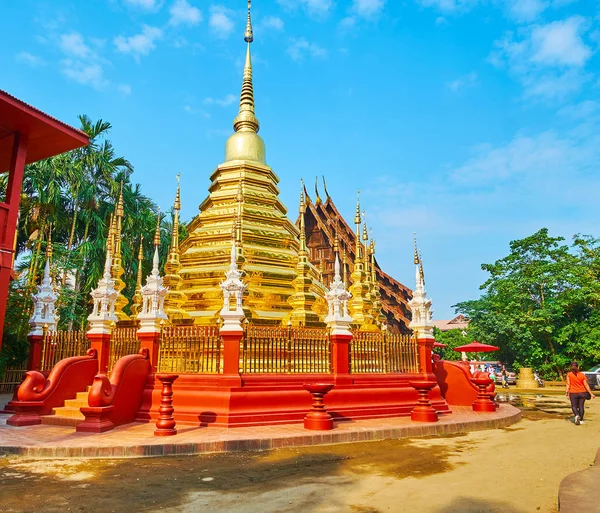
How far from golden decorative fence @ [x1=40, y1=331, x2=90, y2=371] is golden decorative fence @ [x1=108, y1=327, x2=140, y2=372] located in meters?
1.13

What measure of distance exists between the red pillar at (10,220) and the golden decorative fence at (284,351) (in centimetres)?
484

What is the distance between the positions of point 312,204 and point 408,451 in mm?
25683

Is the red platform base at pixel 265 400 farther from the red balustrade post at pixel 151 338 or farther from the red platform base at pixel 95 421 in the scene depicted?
the red platform base at pixel 95 421

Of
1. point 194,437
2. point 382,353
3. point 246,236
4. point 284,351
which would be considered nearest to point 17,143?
point 194,437

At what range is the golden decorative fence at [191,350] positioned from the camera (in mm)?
11039

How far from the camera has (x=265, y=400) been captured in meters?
10.7

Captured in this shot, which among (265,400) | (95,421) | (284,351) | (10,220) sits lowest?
(95,421)

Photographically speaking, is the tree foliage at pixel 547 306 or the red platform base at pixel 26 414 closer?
the red platform base at pixel 26 414

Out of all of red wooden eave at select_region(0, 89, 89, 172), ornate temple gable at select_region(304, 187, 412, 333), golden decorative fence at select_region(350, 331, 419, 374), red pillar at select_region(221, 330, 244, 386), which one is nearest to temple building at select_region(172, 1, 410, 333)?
golden decorative fence at select_region(350, 331, 419, 374)

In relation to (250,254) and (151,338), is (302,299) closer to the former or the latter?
(250,254)

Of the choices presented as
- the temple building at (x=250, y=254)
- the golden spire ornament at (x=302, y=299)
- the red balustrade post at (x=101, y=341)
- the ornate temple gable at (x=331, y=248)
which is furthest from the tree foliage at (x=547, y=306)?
the red balustrade post at (x=101, y=341)

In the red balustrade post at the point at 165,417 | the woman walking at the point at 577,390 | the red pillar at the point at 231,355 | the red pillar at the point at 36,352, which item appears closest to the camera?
the red balustrade post at the point at 165,417

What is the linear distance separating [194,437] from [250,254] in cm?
687

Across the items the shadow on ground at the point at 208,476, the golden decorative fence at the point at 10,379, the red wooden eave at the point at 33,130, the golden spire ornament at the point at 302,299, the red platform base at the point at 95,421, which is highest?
the red wooden eave at the point at 33,130
